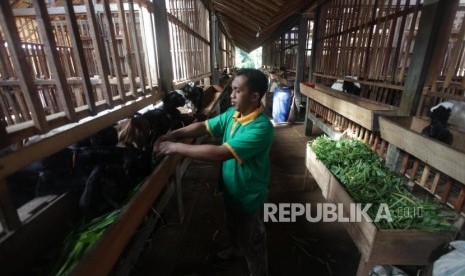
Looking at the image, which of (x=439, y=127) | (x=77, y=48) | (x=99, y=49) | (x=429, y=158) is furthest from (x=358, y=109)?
(x=77, y=48)

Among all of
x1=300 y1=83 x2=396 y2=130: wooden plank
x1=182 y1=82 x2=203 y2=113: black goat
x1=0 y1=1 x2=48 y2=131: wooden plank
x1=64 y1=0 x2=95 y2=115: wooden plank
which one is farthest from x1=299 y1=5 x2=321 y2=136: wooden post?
x1=0 y1=1 x2=48 y2=131: wooden plank

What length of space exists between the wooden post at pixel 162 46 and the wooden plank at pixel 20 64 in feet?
7.84

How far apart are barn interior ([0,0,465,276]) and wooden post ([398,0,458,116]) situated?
0.05 feet

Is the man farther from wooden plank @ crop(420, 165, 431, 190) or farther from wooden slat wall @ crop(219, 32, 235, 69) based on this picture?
wooden slat wall @ crop(219, 32, 235, 69)

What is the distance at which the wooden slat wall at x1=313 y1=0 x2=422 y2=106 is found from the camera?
4.00 m

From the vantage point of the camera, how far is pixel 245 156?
6.82 ft

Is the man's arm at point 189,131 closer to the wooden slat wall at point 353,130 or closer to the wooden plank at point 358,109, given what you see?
the wooden plank at point 358,109

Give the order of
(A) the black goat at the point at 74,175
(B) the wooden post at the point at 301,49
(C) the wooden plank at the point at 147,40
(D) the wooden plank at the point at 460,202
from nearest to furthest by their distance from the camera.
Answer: (A) the black goat at the point at 74,175
(D) the wooden plank at the point at 460,202
(C) the wooden plank at the point at 147,40
(B) the wooden post at the point at 301,49

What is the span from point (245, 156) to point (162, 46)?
2.68 metres

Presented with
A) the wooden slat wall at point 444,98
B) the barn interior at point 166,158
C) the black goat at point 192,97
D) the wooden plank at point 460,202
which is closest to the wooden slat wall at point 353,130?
the barn interior at point 166,158

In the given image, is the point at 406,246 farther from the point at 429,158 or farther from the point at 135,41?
the point at 135,41

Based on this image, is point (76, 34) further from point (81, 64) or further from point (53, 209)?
point (53, 209)

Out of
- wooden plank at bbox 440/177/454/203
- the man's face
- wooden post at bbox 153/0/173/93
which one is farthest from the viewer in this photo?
wooden post at bbox 153/0/173/93

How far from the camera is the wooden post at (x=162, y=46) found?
148 inches
